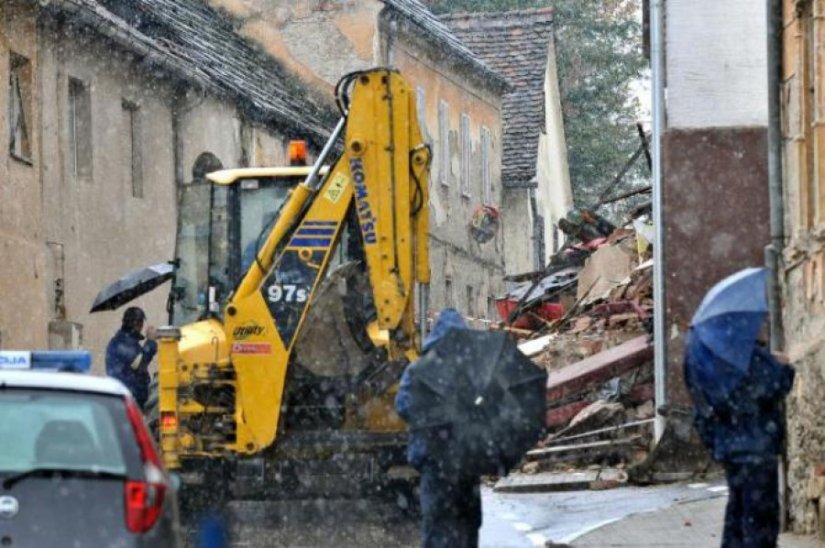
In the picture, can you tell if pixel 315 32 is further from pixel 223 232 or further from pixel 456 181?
pixel 223 232

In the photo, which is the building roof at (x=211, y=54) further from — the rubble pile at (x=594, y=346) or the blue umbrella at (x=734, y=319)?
the blue umbrella at (x=734, y=319)

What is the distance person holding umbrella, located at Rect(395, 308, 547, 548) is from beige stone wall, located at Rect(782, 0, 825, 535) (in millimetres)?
3283

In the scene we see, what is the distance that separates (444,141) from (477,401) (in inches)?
1409

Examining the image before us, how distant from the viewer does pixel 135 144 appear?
31.1m

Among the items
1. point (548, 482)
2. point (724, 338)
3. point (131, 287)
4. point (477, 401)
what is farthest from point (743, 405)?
point (548, 482)

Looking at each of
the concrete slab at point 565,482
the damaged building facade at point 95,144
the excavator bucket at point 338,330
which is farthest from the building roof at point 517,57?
the excavator bucket at point 338,330

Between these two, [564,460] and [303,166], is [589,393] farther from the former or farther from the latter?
[303,166]

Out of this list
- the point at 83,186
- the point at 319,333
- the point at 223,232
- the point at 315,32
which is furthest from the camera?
the point at 315,32

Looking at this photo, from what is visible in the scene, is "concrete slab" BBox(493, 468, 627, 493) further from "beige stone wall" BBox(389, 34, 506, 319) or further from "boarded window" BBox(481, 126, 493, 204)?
"boarded window" BBox(481, 126, 493, 204)

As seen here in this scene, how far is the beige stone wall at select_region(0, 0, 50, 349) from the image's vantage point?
84.3 ft

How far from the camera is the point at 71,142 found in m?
28.6

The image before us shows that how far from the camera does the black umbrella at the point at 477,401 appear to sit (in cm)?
1280

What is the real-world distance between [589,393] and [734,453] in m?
14.5

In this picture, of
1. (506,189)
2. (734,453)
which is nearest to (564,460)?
(734,453)
